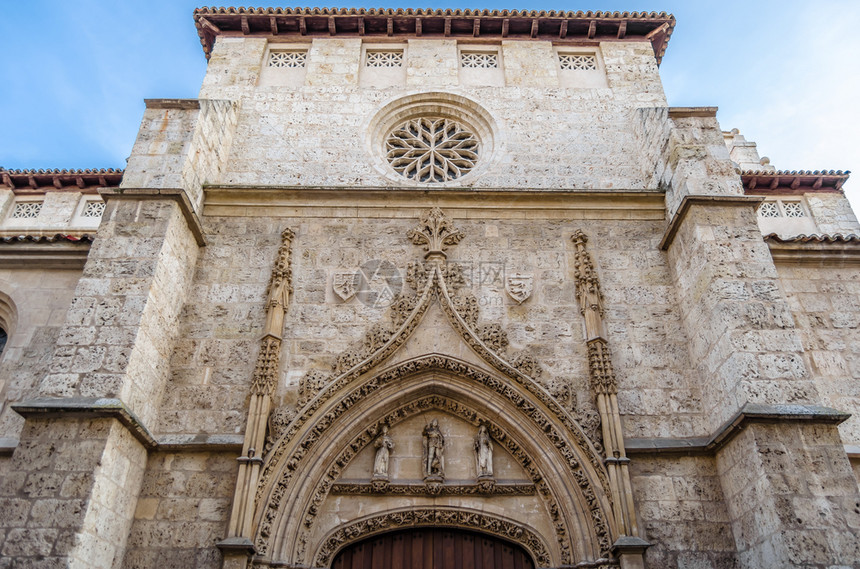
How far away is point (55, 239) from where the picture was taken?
26.8ft

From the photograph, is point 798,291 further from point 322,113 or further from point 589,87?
point 322,113

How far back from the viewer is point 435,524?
6.65 meters

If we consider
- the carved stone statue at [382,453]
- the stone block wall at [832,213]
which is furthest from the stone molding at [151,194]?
the stone block wall at [832,213]

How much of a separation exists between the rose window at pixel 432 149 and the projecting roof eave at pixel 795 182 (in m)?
5.34

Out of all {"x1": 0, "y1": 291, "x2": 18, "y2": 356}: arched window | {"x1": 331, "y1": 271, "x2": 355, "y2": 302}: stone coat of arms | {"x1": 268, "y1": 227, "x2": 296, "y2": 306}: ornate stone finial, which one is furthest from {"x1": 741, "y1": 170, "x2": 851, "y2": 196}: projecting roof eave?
{"x1": 0, "y1": 291, "x2": 18, "y2": 356}: arched window

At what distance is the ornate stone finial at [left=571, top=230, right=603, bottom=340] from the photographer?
7391mm

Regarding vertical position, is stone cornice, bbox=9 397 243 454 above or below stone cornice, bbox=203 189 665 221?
below

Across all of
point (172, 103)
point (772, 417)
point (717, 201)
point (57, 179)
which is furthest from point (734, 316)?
point (57, 179)

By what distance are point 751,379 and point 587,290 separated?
206cm

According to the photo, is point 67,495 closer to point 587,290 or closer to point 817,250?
point 587,290

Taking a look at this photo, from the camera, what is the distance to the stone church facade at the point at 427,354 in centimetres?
594

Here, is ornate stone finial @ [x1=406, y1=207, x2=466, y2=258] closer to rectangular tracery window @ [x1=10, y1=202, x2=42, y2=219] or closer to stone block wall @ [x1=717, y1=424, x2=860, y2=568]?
stone block wall @ [x1=717, y1=424, x2=860, y2=568]

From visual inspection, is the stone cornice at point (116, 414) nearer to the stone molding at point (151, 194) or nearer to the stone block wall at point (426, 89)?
the stone molding at point (151, 194)

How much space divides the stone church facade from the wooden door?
3 centimetres
